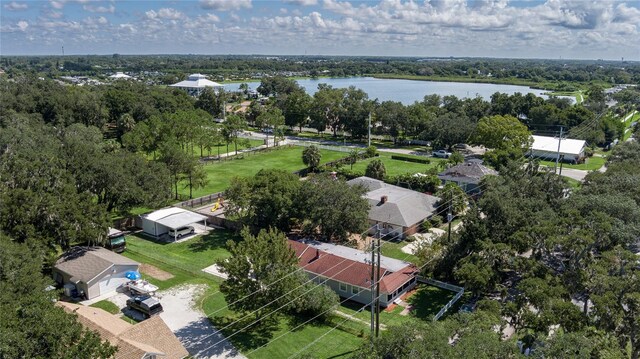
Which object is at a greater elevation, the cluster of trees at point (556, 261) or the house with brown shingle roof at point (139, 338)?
the cluster of trees at point (556, 261)

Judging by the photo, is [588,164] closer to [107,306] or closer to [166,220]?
[166,220]

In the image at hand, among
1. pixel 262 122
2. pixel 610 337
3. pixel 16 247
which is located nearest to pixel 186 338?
pixel 16 247

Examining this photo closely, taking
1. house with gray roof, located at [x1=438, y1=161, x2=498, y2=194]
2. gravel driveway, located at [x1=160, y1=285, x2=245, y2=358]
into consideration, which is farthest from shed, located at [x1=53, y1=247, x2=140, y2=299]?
house with gray roof, located at [x1=438, y1=161, x2=498, y2=194]

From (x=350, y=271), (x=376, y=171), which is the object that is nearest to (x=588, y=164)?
(x=376, y=171)

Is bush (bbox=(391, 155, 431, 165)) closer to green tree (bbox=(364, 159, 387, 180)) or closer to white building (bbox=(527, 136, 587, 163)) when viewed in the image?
white building (bbox=(527, 136, 587, 163))

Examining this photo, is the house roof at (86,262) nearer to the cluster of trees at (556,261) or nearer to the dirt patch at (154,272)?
the dirt patch at (154,272)

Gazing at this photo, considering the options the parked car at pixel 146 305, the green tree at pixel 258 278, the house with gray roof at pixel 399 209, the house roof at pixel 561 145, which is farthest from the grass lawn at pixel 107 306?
the house roof at pixel 561 145

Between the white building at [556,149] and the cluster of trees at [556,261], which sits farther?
the white building at [556,149]
